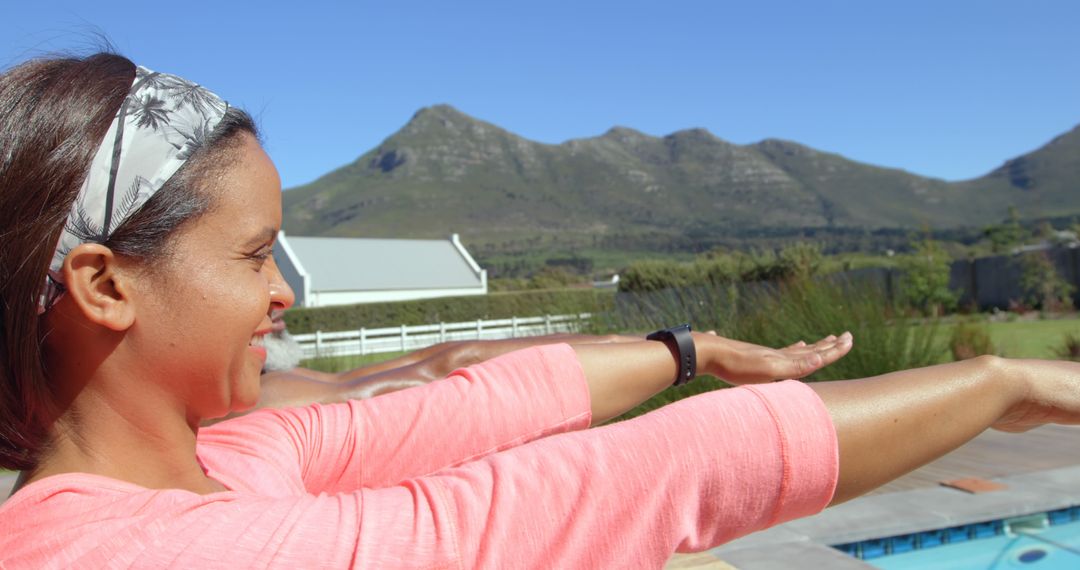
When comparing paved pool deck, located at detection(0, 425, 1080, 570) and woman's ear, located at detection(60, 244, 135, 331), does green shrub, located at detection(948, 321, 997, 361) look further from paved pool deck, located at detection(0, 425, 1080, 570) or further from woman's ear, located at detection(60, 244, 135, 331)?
woman's ear, located at detection(60, 244, 135, 331)

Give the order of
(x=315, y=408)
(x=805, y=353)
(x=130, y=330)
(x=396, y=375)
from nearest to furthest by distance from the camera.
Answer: (x=130, y=330), (x=315, y=408), (x=805, y=353), (x=396, y=375)

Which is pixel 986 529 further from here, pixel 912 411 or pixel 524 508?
pixel 524 508

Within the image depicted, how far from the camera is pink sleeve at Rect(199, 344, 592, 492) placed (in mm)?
1370

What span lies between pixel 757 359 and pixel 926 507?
297 cm

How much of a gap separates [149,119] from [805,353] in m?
1.46

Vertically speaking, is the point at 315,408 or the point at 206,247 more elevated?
the point at 206,247

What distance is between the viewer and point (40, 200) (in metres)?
0.87

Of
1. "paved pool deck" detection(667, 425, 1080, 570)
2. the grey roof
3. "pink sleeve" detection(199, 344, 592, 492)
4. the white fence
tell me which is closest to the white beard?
"paved pool deck" detection(667, 425, 1080, 570)

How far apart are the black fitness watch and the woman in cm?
70

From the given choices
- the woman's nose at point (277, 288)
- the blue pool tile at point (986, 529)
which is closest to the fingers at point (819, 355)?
the woman's nose at point (277, 288)

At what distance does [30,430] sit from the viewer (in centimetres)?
93

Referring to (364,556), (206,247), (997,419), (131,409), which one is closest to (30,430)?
(131,409)

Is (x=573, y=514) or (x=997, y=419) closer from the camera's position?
(x=573, y=514)

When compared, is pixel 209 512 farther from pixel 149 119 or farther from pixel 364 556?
pixel 149 119
